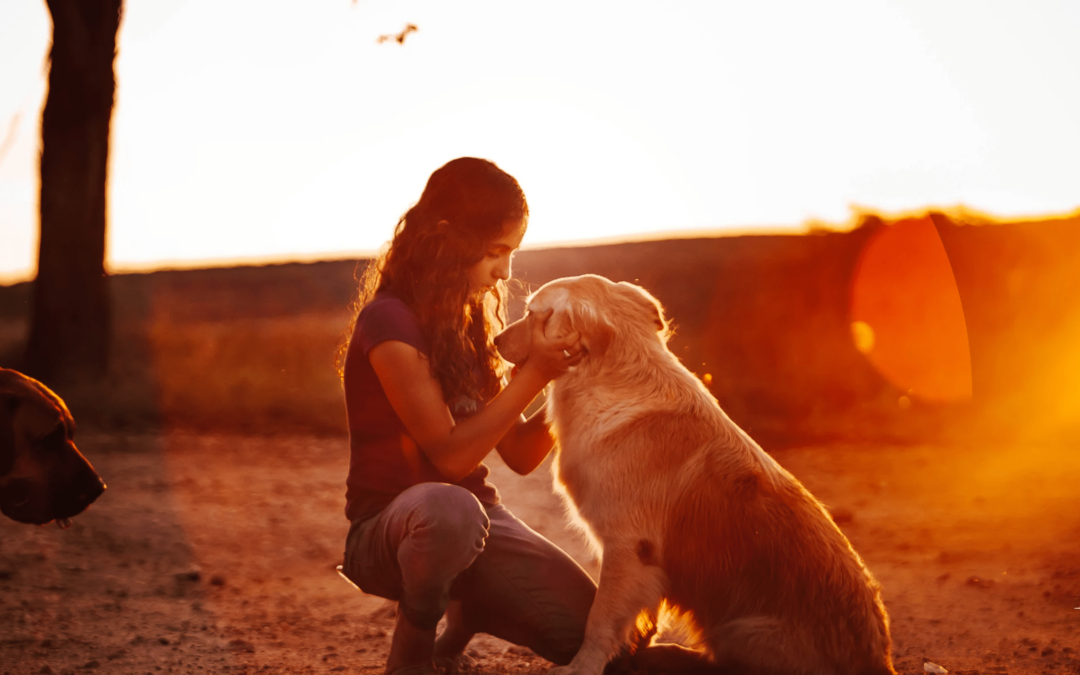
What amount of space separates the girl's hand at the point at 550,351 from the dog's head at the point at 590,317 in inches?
0.9

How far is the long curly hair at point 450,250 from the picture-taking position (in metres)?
3.24

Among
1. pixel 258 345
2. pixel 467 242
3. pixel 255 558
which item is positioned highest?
pixel 467 242

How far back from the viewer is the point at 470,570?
341 centimetres

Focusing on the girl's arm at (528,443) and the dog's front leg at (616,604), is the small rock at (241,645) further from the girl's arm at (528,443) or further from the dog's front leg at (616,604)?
the dog's front leg at (616,604)

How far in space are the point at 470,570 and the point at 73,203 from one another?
27.1 feet

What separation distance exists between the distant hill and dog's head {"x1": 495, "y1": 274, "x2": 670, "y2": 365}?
4128mm

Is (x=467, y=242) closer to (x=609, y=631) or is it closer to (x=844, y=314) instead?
(x=609, y=631)

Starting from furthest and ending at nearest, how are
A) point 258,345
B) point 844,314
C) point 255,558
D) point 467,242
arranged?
point 258,345
point 844,314
point 255,558
point 467,242

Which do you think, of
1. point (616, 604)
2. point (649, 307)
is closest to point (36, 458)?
point (616, 604)

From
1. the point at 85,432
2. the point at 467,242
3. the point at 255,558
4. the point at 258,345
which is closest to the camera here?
the point at 467,242

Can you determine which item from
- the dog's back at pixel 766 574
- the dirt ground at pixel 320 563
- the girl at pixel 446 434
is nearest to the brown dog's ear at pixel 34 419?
the dirt ground at pixel 320 563

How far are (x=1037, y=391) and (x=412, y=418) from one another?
9.13 m

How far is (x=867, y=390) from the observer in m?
10.2

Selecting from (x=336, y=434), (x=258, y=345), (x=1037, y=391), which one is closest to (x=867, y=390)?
(x=1037, y=391)
